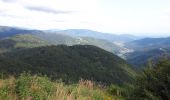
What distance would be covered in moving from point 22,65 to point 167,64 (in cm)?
15356

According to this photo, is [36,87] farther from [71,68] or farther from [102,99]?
[71,68]

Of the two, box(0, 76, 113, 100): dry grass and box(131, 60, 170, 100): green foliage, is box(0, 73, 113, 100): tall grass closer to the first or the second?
box(0, 76, 113, 100): dry grass

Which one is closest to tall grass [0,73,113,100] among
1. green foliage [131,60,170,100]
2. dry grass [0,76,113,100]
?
dry grass [0,76,113,100]

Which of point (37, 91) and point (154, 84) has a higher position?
point (37, 91)

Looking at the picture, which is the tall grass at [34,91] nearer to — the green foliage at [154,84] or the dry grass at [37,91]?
the dry grass at [37,91]

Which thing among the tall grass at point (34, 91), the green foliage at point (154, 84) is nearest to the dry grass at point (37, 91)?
the tall grass at point (34, 91)

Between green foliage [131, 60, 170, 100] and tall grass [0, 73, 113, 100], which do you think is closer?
tall grass [0, 73, 113, 100]

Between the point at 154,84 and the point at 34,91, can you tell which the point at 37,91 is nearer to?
the point at 34,91

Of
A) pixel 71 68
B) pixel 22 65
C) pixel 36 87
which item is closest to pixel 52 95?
pixel 36 87

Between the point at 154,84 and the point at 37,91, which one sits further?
the point at 154,84

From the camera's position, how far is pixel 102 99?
8.90 meters

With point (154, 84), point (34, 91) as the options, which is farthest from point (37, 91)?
point (154, 84)

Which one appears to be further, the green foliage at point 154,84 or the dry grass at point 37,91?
the green foliage at point 154,84

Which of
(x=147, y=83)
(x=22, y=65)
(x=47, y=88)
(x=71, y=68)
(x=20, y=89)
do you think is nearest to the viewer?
(x=20, y=89)
